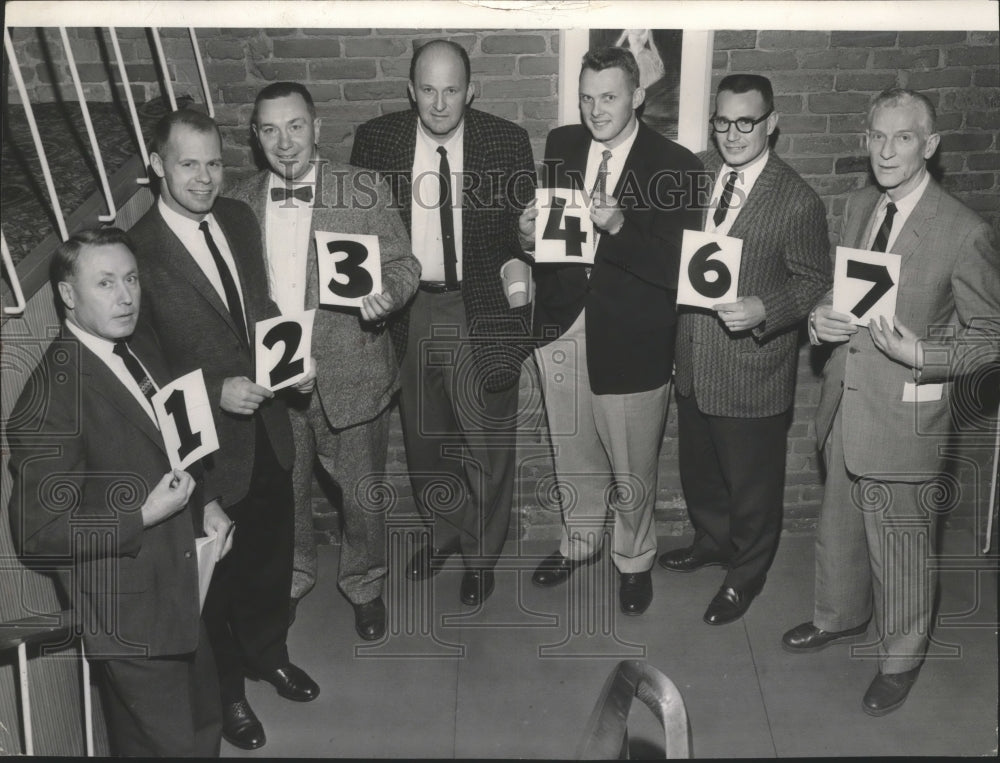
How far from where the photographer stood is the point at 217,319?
11.5 ft

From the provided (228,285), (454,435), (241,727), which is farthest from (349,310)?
(241,727)

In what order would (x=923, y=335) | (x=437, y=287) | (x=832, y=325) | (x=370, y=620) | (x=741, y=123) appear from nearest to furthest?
(x=923, y=335), (x=832, y=325), (x=741, y=123), (x=437, y=287), (x=370, y=620)

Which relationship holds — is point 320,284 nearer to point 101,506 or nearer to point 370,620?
point 101,506

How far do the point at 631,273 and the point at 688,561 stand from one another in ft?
4.27

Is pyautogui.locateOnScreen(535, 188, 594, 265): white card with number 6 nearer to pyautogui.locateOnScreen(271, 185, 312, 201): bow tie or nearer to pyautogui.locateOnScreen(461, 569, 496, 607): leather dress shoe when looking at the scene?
pyautogui.locateOnScreen(271, 185, 312, 201): bow tie

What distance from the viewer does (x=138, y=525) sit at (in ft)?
10.3

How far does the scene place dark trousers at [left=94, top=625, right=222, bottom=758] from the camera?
10.7 feet

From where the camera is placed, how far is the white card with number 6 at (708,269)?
368 centimetres

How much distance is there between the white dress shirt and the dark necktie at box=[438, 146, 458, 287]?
11mm

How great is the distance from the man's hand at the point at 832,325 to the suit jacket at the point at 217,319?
1848mm

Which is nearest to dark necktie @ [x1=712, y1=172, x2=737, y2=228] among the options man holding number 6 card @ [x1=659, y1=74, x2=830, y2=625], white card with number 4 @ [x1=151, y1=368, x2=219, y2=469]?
man holding number 6 card @ [x1=659, y1=74, x2=830, y2=625]

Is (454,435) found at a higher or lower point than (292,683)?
higher

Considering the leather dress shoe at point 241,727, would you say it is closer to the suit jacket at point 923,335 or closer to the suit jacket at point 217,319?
the suit jacket at point 217,319

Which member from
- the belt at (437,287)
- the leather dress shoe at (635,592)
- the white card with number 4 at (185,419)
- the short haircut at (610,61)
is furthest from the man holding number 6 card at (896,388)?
the white card with number 4 at (185,419)
